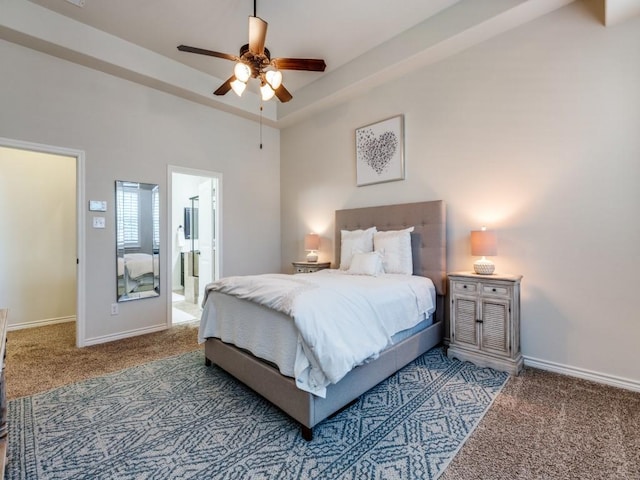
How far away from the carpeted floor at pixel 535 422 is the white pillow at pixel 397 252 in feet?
4.40

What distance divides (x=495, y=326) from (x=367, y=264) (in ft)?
4.18

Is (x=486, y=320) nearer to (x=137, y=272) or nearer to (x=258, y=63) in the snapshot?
(x=258, y=63)

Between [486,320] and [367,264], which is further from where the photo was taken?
[367,264]

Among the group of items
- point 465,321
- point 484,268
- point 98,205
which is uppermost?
point 98,205

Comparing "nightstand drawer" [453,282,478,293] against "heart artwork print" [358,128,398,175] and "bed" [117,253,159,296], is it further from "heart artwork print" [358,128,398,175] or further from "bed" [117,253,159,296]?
"bed" [117,253,159,296]

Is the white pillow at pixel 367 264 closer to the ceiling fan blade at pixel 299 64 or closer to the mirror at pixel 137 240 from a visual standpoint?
the ceiling fan blade at pixel 299 64

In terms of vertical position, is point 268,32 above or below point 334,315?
above

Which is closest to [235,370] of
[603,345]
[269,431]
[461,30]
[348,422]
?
[269,431]

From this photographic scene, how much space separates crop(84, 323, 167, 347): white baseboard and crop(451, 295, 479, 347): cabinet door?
141 inches

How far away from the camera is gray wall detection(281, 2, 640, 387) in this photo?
2.30 metres

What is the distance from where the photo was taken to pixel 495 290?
259 cm

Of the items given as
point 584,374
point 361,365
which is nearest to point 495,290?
point 584,374

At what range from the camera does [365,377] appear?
2098 mm

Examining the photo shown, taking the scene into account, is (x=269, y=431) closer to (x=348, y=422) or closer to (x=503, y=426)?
(x=348, y=422)
